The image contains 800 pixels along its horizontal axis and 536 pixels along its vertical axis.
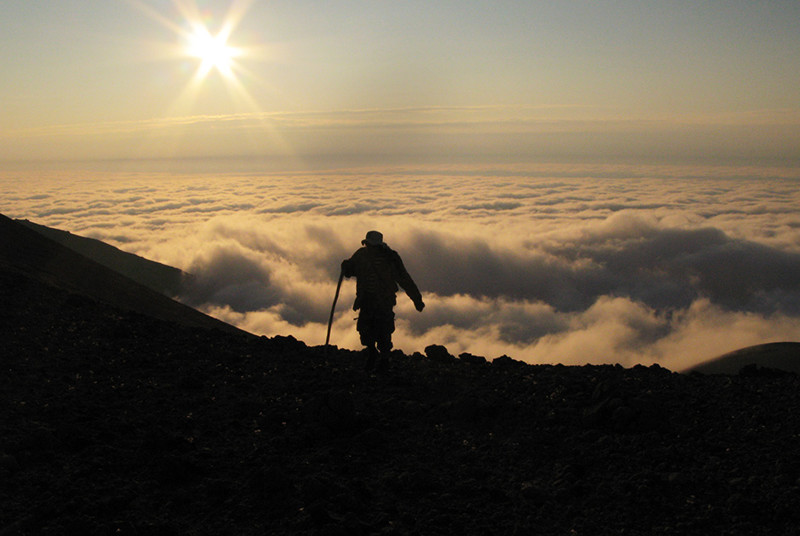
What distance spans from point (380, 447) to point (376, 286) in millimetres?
3638

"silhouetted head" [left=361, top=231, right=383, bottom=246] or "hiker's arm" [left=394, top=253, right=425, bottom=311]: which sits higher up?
"silhouetted head" [left=361, top=231, right=383, bottom=246]

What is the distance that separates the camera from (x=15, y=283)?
10.1 m

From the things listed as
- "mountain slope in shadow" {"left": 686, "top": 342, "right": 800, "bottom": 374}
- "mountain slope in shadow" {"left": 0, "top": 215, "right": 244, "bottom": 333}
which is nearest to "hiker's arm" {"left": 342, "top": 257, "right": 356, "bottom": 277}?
"mountain slope in shadow" {"left": 686, "top": 342, "right": 800, "bottom": 374}

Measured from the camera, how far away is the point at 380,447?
5656 mm

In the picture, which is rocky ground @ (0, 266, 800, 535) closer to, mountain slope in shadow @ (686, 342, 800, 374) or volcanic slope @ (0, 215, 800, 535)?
volcanic slope @ (0, 215, 800, 535)

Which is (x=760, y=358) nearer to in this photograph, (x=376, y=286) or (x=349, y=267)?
(x=376, y=286)

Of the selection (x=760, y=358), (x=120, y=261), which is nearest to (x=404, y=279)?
(x=760, y=358)

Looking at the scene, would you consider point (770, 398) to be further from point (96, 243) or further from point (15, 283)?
point (96, 243)

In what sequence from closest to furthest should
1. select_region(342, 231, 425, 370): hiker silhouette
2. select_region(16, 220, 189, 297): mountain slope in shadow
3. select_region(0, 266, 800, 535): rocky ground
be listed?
select_region(0, 266, 800, 535): rocky ground
select_region(342, 231, 425, 370): hiker silhouette
select_region(16, 220, 189, 297): mountain slope in shadow

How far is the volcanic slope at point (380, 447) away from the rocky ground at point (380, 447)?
2cm

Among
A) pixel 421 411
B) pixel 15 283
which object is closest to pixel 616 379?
pixel 421 411

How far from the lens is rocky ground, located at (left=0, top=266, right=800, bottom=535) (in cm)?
439

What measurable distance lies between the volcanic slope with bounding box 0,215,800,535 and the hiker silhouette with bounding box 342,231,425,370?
95 centimetres

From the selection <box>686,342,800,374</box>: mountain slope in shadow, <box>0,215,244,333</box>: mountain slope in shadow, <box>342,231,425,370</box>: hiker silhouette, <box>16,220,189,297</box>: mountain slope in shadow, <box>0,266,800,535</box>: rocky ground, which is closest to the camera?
<box>0,266,800,535</box>: rocky ground
